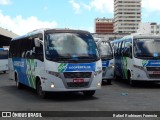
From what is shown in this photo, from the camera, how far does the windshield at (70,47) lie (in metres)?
15.4

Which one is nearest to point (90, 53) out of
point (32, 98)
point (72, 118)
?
point (32, 98)

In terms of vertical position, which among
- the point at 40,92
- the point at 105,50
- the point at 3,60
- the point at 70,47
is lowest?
the point at 3,60

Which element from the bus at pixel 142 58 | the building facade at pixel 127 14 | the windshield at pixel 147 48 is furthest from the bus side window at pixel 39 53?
the building facade at pixel 127 14

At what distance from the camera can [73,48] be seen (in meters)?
15.7

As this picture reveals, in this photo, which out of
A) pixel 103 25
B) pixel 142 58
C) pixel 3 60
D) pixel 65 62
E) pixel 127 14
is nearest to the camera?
pixel 65 62

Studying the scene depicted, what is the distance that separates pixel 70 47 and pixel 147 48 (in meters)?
6.86

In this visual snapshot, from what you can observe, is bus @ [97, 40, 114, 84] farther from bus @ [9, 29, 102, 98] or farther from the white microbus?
the white microbus

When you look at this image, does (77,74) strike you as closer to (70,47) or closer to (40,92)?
(70,47)

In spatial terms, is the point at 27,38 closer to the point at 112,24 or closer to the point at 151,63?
the point at 151,63

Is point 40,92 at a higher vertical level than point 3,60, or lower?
higher

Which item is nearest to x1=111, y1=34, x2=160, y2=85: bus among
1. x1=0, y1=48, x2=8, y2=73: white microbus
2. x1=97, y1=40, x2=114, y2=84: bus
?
x1=97, y1=40, x2=114, y2=84: bus

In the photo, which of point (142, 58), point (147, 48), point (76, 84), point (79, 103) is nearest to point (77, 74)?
point (76, 84)

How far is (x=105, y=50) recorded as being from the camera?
78.3 ft

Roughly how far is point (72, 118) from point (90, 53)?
17.0 feet
